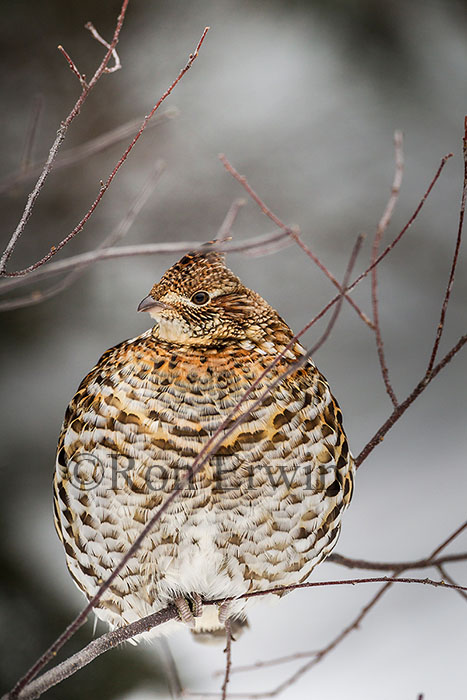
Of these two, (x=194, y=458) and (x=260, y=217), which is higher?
(x=260, y=217)

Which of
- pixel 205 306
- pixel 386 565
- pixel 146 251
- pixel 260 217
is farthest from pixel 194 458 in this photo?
pixel 260 217

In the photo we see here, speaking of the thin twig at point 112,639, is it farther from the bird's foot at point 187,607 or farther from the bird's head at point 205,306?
the bird's head at point 205,306

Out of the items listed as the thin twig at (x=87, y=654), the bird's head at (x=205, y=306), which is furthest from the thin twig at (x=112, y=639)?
the bird's head at (x=205, y=306)

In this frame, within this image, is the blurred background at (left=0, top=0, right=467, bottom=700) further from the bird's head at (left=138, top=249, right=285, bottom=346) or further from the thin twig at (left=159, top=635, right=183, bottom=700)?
the bird's head at (left=138, top=249, right=285, bottom=346)

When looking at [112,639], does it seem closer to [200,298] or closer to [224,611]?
[224,611]

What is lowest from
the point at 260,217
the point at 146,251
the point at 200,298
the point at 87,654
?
the point at 87,654

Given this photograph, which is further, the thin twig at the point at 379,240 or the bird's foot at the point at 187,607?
the bird's foot at the point at 187,607
